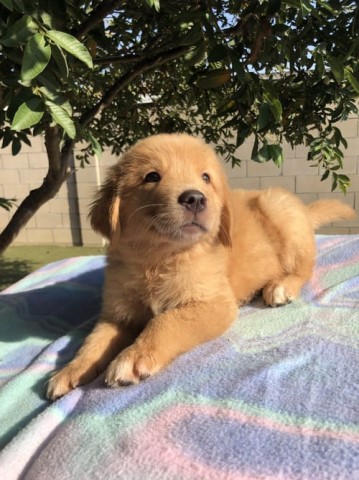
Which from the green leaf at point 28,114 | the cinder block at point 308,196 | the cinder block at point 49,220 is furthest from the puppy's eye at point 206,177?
the cinder block at point 49,220

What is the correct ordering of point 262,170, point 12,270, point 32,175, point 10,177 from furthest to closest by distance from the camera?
point 10,177
point 32,175
point 262,170
point 12,270

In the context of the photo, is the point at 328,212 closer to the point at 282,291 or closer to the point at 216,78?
the point at 282,291

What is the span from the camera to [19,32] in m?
1.05

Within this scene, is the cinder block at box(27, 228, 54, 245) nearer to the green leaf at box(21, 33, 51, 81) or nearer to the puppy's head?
the puppy's head

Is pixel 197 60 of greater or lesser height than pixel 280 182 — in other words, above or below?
above

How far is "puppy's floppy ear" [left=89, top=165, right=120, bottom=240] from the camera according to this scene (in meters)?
2.10

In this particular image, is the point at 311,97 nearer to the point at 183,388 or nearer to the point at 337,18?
the point at 337,18

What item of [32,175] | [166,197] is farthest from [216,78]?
[32,175]

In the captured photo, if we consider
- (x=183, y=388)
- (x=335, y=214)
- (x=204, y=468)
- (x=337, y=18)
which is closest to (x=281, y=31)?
(x=337, y=18)

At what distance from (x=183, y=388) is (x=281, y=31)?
51.4 inches

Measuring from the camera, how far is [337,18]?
1.64 metres

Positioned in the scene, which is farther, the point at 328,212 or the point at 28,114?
the point at 328,212

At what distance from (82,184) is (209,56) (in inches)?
266

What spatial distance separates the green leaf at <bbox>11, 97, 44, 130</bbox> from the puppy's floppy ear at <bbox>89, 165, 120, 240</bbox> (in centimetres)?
95
